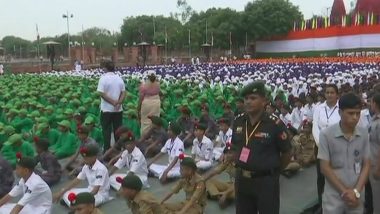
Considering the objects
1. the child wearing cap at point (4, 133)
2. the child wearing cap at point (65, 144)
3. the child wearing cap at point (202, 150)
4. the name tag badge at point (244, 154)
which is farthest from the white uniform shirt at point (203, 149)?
the name tag badge at point (244, 154)

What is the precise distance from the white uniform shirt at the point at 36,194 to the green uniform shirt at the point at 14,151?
1.81m

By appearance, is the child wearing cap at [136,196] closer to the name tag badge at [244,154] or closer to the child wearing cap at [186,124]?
the name tag badge at [244,154]

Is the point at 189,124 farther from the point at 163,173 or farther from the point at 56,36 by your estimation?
the point at 56,36

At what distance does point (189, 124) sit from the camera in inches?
325

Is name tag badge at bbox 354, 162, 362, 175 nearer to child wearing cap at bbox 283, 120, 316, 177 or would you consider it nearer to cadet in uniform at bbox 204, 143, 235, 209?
cadet in uniform at bbox 204, 143, 235, 209

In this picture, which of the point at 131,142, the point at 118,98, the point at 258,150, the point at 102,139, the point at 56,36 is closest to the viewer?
the point at 258,150

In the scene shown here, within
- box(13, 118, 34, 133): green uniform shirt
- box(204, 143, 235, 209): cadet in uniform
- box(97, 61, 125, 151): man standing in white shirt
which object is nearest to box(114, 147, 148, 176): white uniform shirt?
box(204, 143, 235, 209): cadet in uniform

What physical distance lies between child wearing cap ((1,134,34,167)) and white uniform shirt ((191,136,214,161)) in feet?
6.35

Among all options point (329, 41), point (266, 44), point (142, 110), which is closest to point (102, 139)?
point (142, 110)

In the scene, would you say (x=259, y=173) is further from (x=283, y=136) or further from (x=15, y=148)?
(x=15, y=148)

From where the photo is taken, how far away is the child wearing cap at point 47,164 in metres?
6.15

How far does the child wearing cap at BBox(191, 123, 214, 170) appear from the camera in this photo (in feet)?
21.2

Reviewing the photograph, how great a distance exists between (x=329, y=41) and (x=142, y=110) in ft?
99.3

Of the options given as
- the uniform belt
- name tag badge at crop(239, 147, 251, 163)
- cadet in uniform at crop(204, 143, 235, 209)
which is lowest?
cadet in uniform at crop(204, 143, 235, 209)
